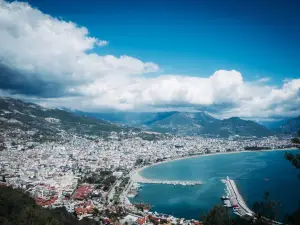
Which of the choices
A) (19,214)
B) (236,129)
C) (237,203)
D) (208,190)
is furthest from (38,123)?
(236,129)

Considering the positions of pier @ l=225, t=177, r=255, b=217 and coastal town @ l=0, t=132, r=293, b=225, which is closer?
coastal town @ l=0, t=132, r=293, b=225

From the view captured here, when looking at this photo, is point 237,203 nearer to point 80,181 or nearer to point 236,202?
point 236,202

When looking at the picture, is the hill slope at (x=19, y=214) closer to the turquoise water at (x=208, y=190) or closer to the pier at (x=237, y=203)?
the turquoise water at (x=208, y=190)

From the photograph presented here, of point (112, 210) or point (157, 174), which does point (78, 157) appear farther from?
point (112, 210)

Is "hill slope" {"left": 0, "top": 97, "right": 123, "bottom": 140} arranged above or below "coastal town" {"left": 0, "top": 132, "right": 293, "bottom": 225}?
above

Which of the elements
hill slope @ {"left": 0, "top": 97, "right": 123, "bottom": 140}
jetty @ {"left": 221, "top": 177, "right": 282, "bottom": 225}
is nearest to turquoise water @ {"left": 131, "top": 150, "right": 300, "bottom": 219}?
jetty @ {"left": 221, "top": 177, "right": 282, "bottom": 225}

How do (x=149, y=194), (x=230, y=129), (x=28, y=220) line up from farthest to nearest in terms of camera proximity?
(x=230, y=129) < (x=149, y=194) < (x=28, y=220)

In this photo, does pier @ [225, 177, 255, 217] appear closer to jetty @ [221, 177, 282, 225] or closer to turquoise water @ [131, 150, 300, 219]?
jetty @ [221, 177, 282, 225]

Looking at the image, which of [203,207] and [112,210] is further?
[203,207]

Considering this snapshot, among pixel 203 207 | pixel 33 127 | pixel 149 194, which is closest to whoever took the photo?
pixel 203 207

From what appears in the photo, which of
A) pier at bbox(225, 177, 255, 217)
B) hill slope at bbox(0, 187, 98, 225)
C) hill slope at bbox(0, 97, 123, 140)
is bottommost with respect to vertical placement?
pier at bbox(225, 177, 255, 217)

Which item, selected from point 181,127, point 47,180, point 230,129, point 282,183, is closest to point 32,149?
point 47,180
